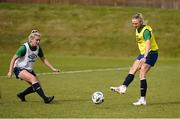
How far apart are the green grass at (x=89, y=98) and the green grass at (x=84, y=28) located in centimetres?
1410

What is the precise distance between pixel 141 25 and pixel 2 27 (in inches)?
1164

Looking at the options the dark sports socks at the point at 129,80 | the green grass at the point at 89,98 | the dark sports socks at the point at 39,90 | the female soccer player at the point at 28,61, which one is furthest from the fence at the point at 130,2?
the dark sports socks at the point at 39,90

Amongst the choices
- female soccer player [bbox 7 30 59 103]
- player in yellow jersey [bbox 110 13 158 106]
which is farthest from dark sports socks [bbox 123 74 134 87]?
female soccer player [bbox 7 30 59 103]

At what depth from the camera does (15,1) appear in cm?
5069

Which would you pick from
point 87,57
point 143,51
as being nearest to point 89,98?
point 143,51

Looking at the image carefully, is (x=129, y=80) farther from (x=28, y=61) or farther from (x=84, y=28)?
(x=84, y=28)

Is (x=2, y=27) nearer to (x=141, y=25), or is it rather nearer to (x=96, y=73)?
(x=96, y=73)

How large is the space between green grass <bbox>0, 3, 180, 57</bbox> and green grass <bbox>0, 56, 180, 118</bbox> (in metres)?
14.1

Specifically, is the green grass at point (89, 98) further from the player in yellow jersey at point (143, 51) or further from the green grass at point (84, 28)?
the green grass at point (84, 28)

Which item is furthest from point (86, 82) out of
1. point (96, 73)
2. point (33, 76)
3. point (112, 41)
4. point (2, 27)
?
point (2, 27)

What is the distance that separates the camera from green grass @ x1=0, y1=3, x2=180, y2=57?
3981cm

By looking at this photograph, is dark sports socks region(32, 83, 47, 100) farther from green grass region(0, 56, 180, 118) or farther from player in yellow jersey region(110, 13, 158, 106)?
player in yellow jersey region(110, 13, 158, 106)

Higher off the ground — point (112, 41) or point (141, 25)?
point (141, 25)

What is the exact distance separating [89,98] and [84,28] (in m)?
27.1
